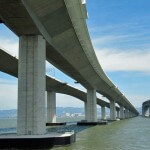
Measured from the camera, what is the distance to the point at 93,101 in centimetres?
7638

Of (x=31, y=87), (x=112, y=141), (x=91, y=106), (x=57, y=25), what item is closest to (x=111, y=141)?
(x=112, y=141)

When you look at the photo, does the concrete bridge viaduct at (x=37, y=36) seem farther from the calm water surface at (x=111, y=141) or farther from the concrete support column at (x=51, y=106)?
the concrete support column at (x=51, y=106)

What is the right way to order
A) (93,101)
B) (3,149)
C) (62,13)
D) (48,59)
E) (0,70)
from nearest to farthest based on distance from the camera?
(3,149) → (62,13) → (48,59) → (0,70) → (93,101)

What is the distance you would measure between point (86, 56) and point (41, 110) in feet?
54.9

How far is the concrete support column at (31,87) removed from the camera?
29578mm

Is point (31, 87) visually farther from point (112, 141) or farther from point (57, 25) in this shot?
point (112, 141)

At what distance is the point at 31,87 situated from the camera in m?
29.8

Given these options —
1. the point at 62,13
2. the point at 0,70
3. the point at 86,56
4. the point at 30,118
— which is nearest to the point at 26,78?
the point at 30,118

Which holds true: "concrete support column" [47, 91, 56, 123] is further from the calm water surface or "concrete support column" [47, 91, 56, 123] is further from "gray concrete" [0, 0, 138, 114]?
"gray concrete" [0, 0, 138, 114]

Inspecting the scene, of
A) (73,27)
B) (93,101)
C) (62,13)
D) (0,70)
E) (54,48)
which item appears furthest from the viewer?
(93,101)

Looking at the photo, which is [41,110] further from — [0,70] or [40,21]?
[0,70]

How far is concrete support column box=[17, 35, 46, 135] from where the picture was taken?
29.6 m

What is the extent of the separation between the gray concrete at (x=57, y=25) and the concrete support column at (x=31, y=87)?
1.17 metres

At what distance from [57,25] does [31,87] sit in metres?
5.79
